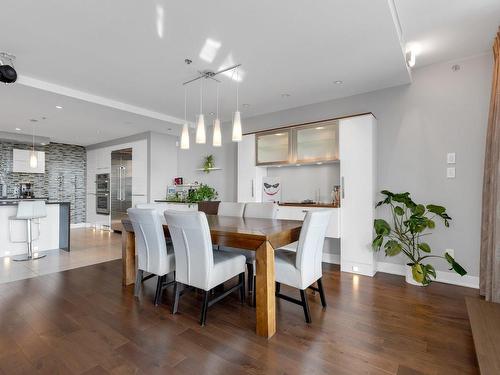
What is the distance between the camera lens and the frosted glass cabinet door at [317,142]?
12.5ft

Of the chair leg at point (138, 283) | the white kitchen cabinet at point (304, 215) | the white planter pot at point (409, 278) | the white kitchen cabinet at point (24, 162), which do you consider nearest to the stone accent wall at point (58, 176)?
the white kitchen cabinet at point (24, 162)

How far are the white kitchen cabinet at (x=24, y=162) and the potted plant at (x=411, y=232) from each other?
7.94 meters

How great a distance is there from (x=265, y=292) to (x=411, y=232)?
2.15 metres

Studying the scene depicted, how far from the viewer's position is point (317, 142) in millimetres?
3986

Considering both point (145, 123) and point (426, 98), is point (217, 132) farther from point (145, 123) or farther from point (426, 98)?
point (145, 123)

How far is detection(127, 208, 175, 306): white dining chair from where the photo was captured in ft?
8.27

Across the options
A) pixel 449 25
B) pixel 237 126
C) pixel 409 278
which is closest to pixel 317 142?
pixel 237 126

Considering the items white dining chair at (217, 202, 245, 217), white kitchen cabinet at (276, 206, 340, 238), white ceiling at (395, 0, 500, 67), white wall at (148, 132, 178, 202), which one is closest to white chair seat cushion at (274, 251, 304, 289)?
white dining chair at (217, 202, 245, 217)

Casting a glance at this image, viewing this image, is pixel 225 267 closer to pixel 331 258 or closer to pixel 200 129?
pixel 200 129

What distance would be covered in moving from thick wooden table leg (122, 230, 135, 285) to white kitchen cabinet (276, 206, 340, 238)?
6.69 ft

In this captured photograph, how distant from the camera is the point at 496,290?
7.63ft

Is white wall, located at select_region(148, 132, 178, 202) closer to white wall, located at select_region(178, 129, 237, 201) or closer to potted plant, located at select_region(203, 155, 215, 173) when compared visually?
white wall, located at select_region(178, 129, 237, 201)

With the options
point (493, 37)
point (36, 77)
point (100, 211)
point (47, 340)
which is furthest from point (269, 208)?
point (100, 211)

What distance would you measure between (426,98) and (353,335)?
2975mm
